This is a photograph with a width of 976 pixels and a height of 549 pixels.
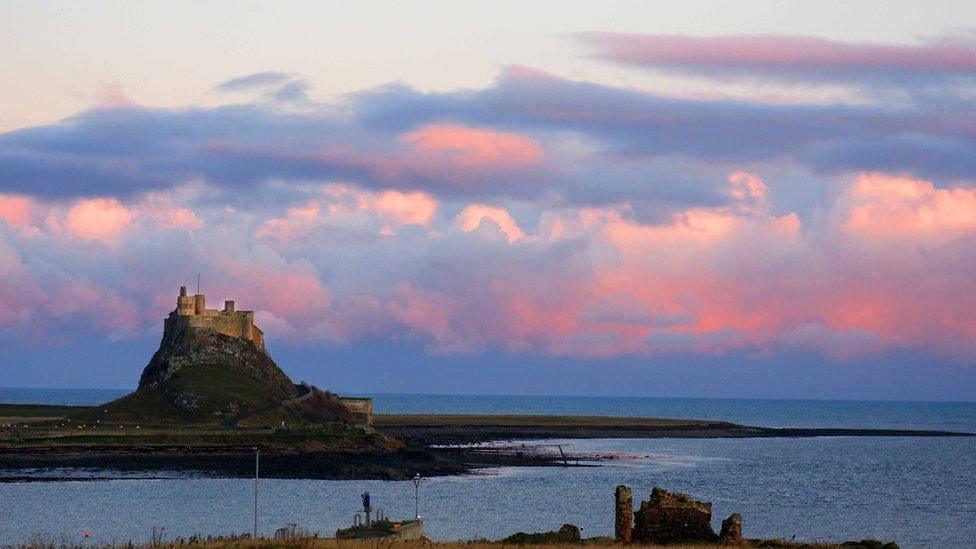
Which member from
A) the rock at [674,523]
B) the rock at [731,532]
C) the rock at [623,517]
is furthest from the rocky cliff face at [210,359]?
the rock at [731,532]

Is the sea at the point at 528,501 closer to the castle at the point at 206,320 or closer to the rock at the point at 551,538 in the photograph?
the rock at the point at 551,538

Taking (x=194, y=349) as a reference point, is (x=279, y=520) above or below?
below

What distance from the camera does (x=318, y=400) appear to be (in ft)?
500

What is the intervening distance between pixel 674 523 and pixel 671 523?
10 centimetres

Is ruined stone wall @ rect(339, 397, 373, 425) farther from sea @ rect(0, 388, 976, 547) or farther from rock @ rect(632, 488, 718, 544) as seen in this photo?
rock @ rect(632, 488, 718, 544)

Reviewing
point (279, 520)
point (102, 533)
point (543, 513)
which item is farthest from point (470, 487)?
point (102, 533)

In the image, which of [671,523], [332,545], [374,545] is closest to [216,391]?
[374,545]

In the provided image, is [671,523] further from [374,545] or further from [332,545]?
[332,545]

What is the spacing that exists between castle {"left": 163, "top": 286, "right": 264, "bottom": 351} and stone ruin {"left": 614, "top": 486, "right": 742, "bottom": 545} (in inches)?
4458

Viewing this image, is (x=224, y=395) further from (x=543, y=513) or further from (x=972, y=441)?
(x=972, y=441)

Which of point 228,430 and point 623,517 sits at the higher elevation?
point 228,430

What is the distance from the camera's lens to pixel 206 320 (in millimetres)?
157250

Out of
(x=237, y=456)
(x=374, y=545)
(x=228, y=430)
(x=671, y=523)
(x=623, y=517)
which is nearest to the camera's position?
(x=374, y=545)

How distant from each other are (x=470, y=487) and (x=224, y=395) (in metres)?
54.1
